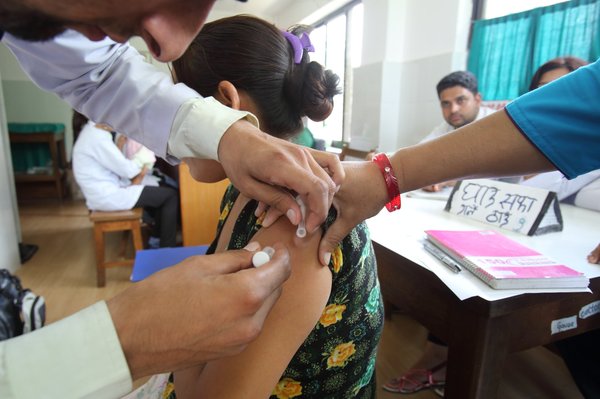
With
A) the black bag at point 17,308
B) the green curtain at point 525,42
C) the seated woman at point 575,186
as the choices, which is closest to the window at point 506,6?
the green curtain at point 525,42

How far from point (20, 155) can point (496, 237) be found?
245 inches

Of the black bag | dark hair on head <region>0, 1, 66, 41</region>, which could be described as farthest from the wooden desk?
the black bag

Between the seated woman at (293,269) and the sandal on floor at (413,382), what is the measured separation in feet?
2.91

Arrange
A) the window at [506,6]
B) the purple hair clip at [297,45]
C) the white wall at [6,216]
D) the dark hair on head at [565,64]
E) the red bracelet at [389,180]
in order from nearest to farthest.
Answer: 1. the red bracelet at [389,180]
2. the purple hair clip at [297,45]
3. the dark hair on head at [565,64]
4. the window at [506,6]
5. the white wall at [6,216]

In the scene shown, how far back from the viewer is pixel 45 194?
5.36 metres

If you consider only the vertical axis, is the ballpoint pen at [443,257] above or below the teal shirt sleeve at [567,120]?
below

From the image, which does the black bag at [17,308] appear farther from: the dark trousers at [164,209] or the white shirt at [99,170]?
the dark trousers at [164,209]

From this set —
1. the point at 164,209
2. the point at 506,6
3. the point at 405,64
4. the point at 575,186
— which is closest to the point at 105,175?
the point at 164,209

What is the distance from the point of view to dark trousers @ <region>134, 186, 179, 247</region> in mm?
2941

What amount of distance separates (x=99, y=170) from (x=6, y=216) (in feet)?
2.69

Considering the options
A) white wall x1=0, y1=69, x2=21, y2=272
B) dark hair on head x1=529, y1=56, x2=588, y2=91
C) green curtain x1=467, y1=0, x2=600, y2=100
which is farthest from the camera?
white wall x1=0, y1=69, x2=21, y2=272

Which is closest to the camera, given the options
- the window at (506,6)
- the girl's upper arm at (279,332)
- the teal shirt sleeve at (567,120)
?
the girl's upper arm at (279,332)

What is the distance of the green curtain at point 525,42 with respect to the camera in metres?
2.18

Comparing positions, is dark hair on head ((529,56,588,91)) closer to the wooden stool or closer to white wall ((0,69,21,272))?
the wooden stool
